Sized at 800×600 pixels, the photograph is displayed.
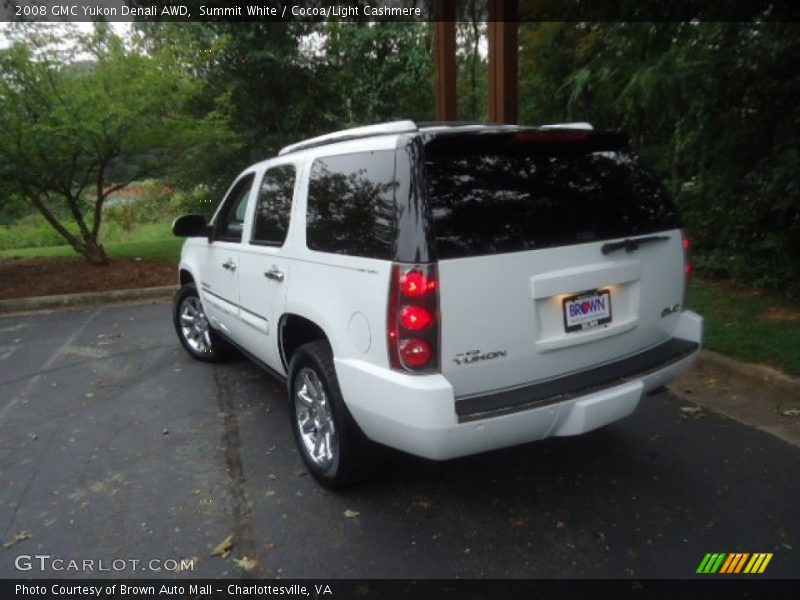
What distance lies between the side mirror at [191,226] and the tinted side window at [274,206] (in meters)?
1.07

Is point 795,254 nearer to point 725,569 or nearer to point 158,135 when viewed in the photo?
point 725,569

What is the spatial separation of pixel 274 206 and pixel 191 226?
147cm

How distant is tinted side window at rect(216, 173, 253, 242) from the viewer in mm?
4316

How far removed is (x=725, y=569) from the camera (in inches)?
99.3

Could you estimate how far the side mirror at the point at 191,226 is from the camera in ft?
15.7

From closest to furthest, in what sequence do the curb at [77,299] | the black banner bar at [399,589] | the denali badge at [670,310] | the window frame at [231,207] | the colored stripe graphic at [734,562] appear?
the black banner bar at [399,589]
the colored stripe graphic at [734,562]
the denali badge at [670,310]
the window frame at [231,207]
the curb at [77,299]

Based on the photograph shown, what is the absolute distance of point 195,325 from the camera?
564 centimetres

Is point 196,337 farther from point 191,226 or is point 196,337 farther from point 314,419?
point 314,419

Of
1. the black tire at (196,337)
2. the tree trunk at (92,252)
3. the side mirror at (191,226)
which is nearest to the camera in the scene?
the side mirror at (191,226)

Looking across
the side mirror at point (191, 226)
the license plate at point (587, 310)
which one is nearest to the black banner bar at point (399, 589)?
the license plate at point (587, 310)

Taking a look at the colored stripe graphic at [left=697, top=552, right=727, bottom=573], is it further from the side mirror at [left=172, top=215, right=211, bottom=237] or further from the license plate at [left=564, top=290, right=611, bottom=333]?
the side mirror at [left=172, top=215, right=211, bottom=237]

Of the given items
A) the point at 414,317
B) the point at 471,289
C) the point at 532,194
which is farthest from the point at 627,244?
the point at 414,317

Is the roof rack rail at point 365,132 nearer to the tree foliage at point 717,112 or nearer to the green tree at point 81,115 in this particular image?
the tree foliage at point 717,112

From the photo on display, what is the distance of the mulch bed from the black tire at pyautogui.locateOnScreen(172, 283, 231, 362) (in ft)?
12.6
